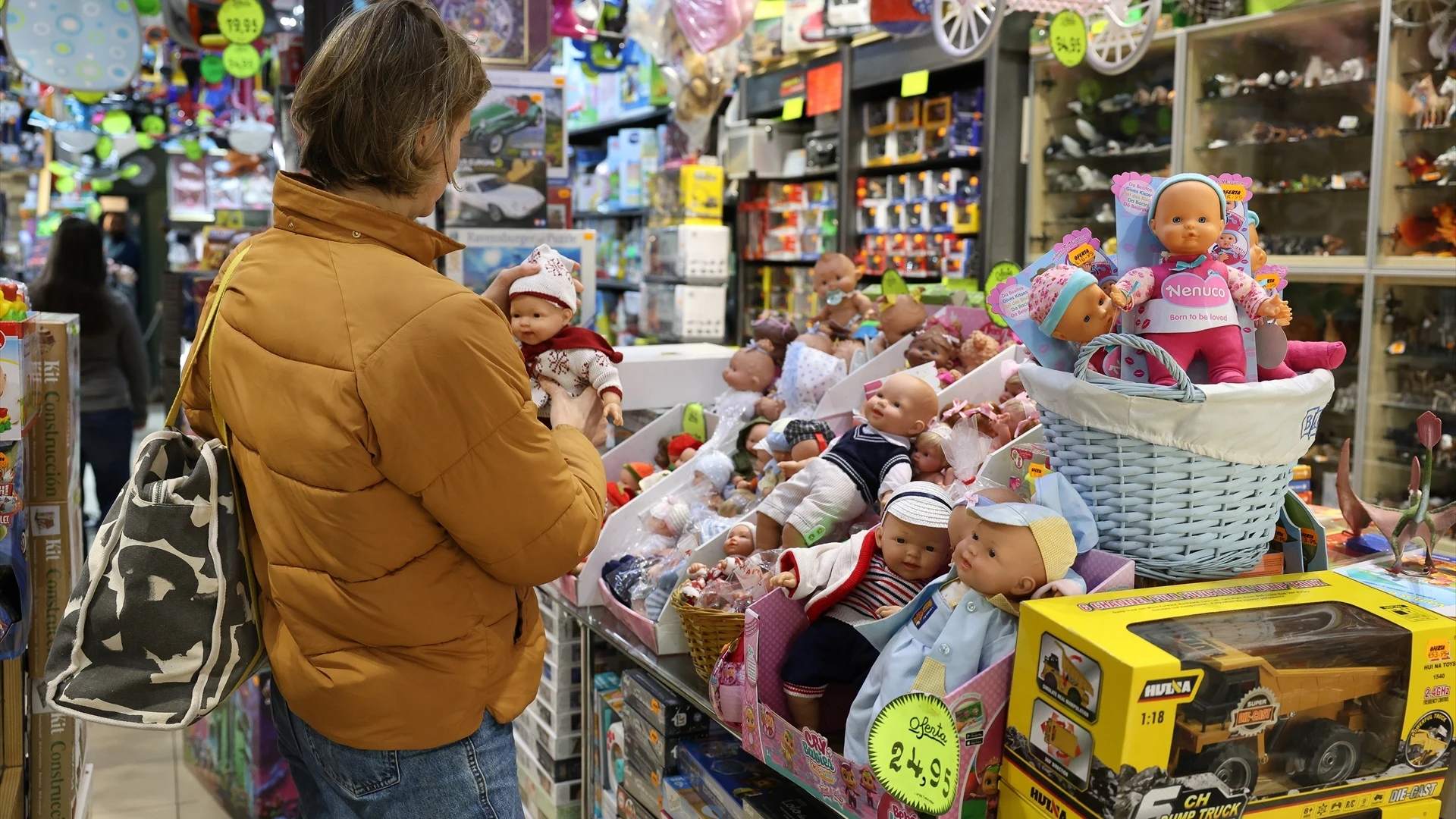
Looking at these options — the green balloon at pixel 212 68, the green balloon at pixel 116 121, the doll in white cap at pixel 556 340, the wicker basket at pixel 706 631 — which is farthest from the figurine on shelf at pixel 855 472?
the green balloon at pixel 116 121

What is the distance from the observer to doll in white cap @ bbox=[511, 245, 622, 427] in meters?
2.20

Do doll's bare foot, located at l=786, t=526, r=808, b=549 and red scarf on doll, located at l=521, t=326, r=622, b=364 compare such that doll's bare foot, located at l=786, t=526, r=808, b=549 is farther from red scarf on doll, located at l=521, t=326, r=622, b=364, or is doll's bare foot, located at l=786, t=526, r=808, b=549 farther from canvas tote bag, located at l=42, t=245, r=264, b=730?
canvas tote bag, located at l=42, t=245, r=264, b=730

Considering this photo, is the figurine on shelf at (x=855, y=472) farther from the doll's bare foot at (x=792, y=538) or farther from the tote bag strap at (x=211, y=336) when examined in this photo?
the tote bag strap at (x=211, y=336)

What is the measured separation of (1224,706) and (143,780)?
3529 millimetres

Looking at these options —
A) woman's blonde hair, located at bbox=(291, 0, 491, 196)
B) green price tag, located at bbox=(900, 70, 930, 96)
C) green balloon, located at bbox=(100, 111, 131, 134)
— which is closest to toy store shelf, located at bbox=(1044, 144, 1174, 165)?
green price tag, located at bbox=(900, 70, 930, 96)

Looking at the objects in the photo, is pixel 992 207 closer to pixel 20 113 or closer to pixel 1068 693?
pixel 1068 693

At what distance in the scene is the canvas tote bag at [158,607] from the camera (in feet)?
4.63

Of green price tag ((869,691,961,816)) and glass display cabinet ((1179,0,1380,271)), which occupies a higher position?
glass display cabinet ((1179,0,1380,271))

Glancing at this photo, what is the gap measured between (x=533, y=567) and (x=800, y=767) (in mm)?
625

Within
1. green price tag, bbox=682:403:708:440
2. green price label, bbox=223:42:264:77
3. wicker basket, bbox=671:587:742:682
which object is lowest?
wicker basket, bbox=671:587:742:682

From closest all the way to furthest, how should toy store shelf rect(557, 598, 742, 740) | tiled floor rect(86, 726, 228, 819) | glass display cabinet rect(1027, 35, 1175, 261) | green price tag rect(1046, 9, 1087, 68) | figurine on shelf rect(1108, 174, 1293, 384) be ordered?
figurine on shelf rect(1108, 174, 1293, 384) → toy store shelf rect(557, 598, 742, 740) → tiled floor rect(86, 726, 228, 819) → green price tag rect(1046, 9, 1087, 68) → glass display cabinet rect(1027, 35, 1175, 261)

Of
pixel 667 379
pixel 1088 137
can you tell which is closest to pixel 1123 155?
pixel 1088 137

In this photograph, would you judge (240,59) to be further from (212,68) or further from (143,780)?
(143,780)

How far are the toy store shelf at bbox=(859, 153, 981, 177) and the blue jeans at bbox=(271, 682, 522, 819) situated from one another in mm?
4594
